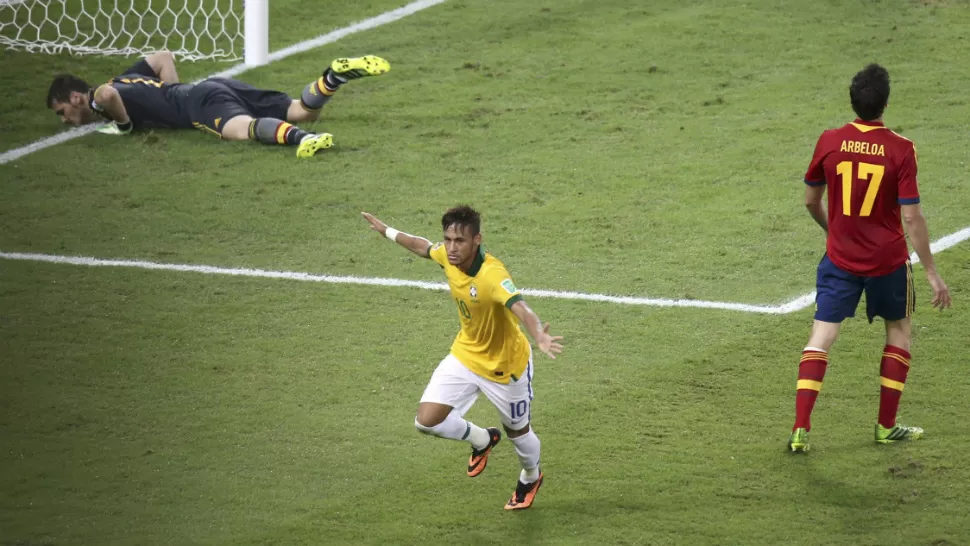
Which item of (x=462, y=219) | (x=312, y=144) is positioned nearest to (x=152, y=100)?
(x=312, y=144)

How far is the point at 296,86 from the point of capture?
1227 cm

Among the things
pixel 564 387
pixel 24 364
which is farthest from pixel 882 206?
pixel 24 364

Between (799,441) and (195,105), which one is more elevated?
(195,105)

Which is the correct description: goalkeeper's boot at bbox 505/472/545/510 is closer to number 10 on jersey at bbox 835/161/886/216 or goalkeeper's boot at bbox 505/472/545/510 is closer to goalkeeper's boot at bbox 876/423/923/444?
goalkeeper's boot at bbox 876/423/923/444

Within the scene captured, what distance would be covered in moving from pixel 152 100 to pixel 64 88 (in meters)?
0.73

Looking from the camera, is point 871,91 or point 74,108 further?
point 74,108

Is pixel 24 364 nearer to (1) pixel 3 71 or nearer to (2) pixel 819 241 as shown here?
(2) pixel 819 241

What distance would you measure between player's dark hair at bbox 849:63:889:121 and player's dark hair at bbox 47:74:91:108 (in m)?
7.34

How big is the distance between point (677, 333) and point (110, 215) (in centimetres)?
447

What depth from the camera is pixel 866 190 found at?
6223 millimetres

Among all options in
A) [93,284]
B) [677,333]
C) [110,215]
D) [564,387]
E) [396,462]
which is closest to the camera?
[396,462]

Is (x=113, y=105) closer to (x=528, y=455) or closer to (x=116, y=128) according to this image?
(x=116, y=128)

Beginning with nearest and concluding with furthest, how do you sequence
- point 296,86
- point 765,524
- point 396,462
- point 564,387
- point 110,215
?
point 765,524, point 396,462, point 564,387, point 110,215, point 296,86

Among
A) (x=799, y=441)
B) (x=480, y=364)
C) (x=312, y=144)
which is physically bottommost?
(x=799, y=441)
